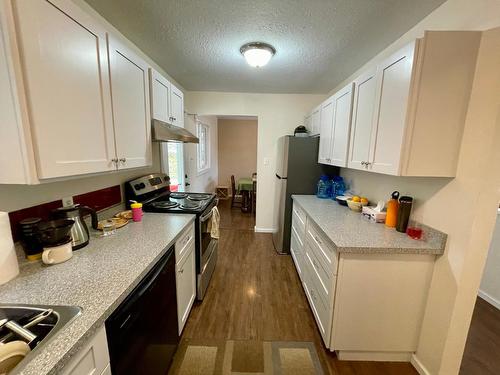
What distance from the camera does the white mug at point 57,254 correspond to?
1010 mm

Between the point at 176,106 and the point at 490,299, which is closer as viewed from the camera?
the point at 490,299

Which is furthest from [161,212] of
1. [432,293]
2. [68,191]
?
[432,293]

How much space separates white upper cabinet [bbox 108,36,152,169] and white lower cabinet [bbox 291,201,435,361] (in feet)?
5.22

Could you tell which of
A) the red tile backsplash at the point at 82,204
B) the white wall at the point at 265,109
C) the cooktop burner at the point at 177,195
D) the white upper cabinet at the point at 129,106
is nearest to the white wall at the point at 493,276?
the white wall at the point at 265,109

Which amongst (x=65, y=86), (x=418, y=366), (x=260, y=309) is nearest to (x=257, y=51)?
(x=65, y=86)

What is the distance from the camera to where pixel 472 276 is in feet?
4.02

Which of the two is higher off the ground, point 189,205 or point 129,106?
point 129,106

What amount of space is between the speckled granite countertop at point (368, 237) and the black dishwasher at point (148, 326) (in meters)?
1.11

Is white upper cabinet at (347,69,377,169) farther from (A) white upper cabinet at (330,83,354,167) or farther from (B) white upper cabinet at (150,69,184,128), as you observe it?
(B) white upper cabinet at (150,69,184,128)

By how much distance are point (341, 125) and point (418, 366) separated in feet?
6.71

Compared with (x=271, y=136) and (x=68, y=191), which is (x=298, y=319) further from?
(x=271, y=136)

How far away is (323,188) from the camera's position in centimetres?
281

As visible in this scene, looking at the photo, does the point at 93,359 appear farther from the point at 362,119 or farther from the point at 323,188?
the point at 323,188

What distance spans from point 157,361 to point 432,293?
176 cm
